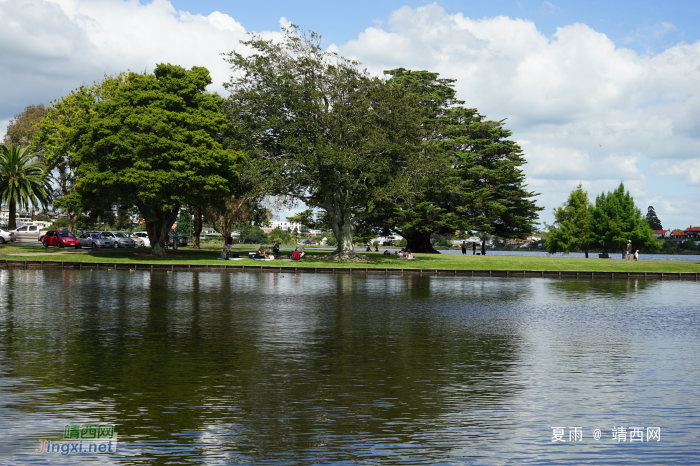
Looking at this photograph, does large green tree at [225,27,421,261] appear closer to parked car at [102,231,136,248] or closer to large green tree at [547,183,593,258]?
parked car at [102,231,136,248]

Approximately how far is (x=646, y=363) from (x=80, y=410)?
10719 millimetres

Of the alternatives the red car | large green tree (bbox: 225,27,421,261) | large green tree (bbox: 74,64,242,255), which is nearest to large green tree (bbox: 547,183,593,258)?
large green tree (bbox: 225,27,421,261)

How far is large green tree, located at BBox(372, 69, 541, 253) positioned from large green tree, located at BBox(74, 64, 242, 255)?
22662 millimetres

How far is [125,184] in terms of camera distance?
52.6 meters

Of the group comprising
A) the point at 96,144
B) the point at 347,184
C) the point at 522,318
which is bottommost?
the point at 522,318

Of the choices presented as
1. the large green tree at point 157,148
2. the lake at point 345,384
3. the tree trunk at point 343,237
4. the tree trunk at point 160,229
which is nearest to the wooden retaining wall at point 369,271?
the tree trunk at point 343,237

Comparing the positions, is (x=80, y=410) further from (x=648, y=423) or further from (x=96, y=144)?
(x=96, y=144)

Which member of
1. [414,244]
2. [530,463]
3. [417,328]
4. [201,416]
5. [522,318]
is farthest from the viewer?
[414,244]

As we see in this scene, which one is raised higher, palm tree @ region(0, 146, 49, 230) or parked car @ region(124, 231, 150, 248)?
palm tree @ region(0, 146, 49, 230)

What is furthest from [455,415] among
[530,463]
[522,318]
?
[522,318]

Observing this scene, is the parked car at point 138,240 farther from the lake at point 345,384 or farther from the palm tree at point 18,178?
the lake at point 345,384

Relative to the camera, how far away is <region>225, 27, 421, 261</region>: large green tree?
50.6 meters

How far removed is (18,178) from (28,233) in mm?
11414

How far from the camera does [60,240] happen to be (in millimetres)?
63906
